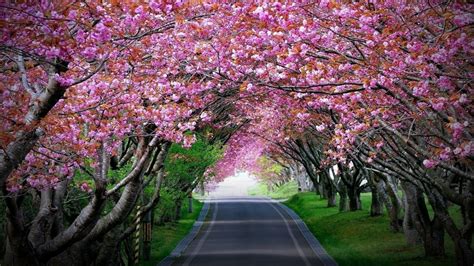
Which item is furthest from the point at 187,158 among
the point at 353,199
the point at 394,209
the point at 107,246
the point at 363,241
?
the point at 353,199

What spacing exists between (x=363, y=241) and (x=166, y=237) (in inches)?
415

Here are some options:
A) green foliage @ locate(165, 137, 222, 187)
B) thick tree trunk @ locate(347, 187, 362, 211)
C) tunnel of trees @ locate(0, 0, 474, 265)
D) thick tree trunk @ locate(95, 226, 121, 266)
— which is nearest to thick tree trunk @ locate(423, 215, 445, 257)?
tunnel of trees @ locate(0, 0, 474, 265)

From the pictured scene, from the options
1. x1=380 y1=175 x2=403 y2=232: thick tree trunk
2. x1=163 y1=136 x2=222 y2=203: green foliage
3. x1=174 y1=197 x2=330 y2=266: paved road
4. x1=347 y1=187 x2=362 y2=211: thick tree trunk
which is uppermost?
x1=163 y1=136 x2=222 y2=203: green foliage

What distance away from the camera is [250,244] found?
29.5 meters

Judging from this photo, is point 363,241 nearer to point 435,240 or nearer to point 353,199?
point 435,240

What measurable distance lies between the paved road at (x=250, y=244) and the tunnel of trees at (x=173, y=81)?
4540 millimetres

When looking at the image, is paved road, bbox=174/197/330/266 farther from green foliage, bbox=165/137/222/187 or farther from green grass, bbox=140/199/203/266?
green foliage, bbox=165/137/222/187

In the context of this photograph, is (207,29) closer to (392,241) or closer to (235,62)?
(235,62)

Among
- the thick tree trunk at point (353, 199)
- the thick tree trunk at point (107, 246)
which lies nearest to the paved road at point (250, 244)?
the thick tree trunk at point (353, 199)

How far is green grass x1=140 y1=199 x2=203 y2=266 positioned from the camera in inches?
1004

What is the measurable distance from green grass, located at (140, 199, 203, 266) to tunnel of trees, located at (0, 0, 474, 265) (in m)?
5.34

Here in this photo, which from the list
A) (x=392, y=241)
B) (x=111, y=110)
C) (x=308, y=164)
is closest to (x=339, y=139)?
(x=111, y=110)

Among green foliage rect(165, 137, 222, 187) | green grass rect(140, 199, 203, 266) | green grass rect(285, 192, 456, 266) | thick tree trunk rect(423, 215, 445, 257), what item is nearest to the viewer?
thick tree trunk rect(423, 215, 445, 257)

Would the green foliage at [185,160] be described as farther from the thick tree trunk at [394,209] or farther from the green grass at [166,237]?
the thick tree trunk at [394,209]
